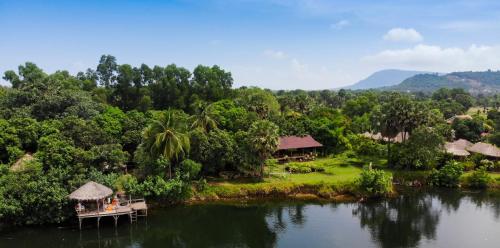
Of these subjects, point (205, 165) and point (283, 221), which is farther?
point (205, 165)

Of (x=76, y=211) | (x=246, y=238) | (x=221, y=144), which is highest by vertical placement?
(x=221, y=144)

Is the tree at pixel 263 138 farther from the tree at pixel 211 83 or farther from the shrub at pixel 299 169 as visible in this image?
the tree at pixel 211 83

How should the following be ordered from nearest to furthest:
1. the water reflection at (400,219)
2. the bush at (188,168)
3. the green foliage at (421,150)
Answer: the water reflection at (400,219) → the bush at (188,168) → the green foliage at (421,150)

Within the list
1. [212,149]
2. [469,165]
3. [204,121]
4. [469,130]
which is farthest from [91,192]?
[469,130]

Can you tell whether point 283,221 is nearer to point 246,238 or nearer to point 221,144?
point 246,238

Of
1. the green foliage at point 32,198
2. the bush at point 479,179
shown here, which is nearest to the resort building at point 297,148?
the bush at point 479,179

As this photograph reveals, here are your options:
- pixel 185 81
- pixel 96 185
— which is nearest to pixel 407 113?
pixel 96 185

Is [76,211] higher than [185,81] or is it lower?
lower

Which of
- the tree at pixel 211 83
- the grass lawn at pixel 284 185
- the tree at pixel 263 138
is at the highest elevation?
the tree at pixel 211 83
